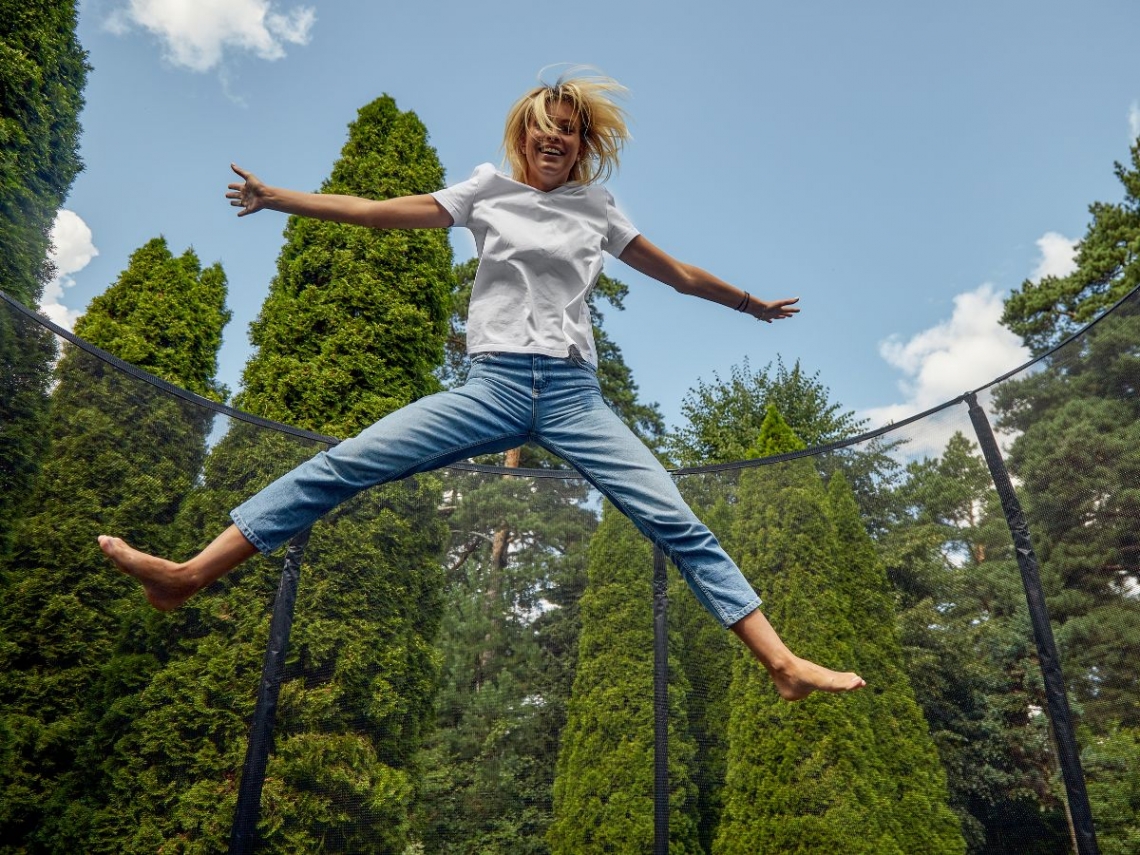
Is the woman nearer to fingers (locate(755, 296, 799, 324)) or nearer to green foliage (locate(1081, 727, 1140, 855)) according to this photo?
fingers (locate(755, 296, 799, 324))

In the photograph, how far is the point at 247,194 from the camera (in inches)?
46.9

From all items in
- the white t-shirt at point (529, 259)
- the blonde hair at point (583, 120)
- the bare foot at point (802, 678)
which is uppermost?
the blonde hair at point (583, 120)

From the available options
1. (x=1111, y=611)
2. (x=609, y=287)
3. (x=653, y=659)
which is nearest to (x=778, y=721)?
(x=653, y=659)

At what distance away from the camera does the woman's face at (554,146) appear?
1.34 meters

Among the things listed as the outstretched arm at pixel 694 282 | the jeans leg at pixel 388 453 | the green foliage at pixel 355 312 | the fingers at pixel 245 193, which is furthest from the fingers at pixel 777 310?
the green foliage at pixel 355 312

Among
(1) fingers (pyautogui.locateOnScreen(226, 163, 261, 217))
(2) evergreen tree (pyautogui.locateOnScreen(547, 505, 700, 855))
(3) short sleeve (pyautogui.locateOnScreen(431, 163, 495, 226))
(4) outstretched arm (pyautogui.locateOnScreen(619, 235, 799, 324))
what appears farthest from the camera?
(2) evergreen tree (pyautogui.locateOnScreen(547, 505, 700, 855))

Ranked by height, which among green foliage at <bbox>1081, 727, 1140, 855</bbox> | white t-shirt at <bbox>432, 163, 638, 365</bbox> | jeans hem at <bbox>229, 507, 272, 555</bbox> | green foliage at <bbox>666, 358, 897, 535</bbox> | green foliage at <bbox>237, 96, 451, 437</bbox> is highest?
green foliage at <bbox>666, 358, 897, 535</bbox>

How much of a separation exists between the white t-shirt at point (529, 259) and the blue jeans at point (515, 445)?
0.05 meters

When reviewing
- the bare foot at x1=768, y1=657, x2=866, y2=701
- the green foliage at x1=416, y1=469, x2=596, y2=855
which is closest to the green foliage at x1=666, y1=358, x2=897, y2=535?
the green foliage at x1=416, y1=469, x2=596, y2=855

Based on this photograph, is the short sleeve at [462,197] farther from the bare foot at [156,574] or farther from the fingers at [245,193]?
the bare foot at [156,574]

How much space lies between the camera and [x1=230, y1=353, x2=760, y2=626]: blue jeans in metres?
1.13

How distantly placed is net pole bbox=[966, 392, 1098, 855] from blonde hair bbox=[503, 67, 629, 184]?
130 centimetres

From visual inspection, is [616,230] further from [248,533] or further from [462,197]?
[248,533]

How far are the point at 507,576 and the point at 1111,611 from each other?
1760 millimetres
